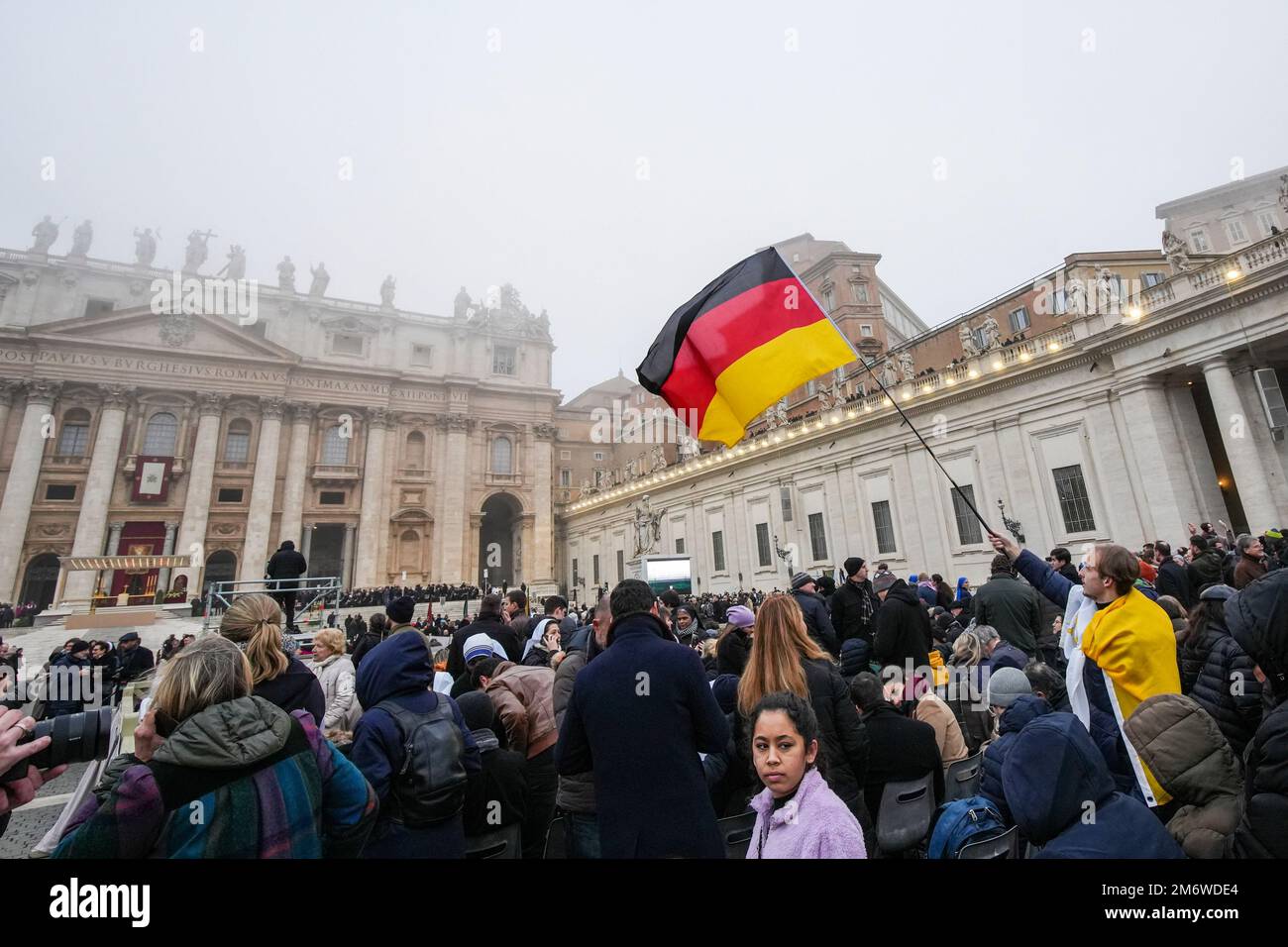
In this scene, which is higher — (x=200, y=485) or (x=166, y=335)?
(x=166, y=335)

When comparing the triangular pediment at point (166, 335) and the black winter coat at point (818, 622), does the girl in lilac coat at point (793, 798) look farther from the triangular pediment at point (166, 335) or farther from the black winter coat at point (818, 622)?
the triangular pediment at point (166, 335)

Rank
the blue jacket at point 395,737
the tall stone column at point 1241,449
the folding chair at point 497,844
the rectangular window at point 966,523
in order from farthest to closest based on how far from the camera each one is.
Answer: the rectangular window at point 966,523
the tall stone column at point 1241,449
the folding chair at point 497,844
the blue jacket at point 395,737

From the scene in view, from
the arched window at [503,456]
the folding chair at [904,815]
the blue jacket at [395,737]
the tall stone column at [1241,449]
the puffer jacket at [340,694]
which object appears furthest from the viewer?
the arched window at [503,456]

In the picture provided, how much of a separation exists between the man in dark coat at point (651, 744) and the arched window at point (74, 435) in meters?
48.8

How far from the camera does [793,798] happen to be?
2.14 metres

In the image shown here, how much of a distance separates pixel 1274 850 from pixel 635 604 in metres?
2.50

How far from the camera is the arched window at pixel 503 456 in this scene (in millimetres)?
46875

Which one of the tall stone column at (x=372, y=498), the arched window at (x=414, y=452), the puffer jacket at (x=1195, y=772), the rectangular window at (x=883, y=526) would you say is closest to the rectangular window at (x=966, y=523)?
the rectangular window at (x=883, y=526)

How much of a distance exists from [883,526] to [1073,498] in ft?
A: 23.9

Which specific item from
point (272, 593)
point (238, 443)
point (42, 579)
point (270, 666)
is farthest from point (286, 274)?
point (270, 666)

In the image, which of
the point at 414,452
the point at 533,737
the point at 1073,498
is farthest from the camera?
the point at 414,452

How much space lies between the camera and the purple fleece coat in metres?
1.99

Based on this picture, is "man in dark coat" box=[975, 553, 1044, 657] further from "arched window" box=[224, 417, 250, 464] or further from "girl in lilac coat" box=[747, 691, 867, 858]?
"arched window" box=[224, 417, 250, 464]

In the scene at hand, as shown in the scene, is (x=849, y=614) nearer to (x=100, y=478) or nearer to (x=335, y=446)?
(x=335, y=446)
